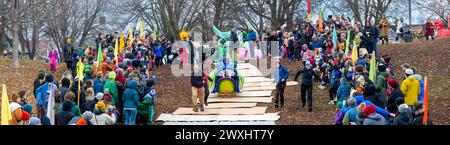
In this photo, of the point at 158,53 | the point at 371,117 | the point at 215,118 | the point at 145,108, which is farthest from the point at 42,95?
the point at 158,53

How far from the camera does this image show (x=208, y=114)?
1888 centimetres

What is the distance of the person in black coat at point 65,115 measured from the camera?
37.9 feet

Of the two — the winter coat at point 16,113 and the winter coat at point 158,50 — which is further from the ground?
the winter coat at point 158,50

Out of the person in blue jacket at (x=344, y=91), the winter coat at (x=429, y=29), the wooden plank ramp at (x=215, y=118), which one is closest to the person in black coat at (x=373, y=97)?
the person in blue jacket at (x=344, y=91)

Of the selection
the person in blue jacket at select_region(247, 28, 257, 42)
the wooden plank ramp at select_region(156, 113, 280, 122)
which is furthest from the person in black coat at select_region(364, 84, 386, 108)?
the person in blue jacket at select_region(247, 28, 257, 42)

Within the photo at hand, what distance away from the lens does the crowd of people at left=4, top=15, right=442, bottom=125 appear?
11.8 meters

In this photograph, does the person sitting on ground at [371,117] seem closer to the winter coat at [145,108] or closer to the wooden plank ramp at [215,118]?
the winter coat at [145,108]

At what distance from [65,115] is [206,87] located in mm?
8393

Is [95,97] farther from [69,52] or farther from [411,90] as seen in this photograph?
[69,52]

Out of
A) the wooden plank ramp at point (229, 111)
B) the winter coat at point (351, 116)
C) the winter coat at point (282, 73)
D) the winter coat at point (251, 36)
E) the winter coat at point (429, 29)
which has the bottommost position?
the wooden plank ramp at point (229, 111)

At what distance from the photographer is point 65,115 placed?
11594 millimetres
